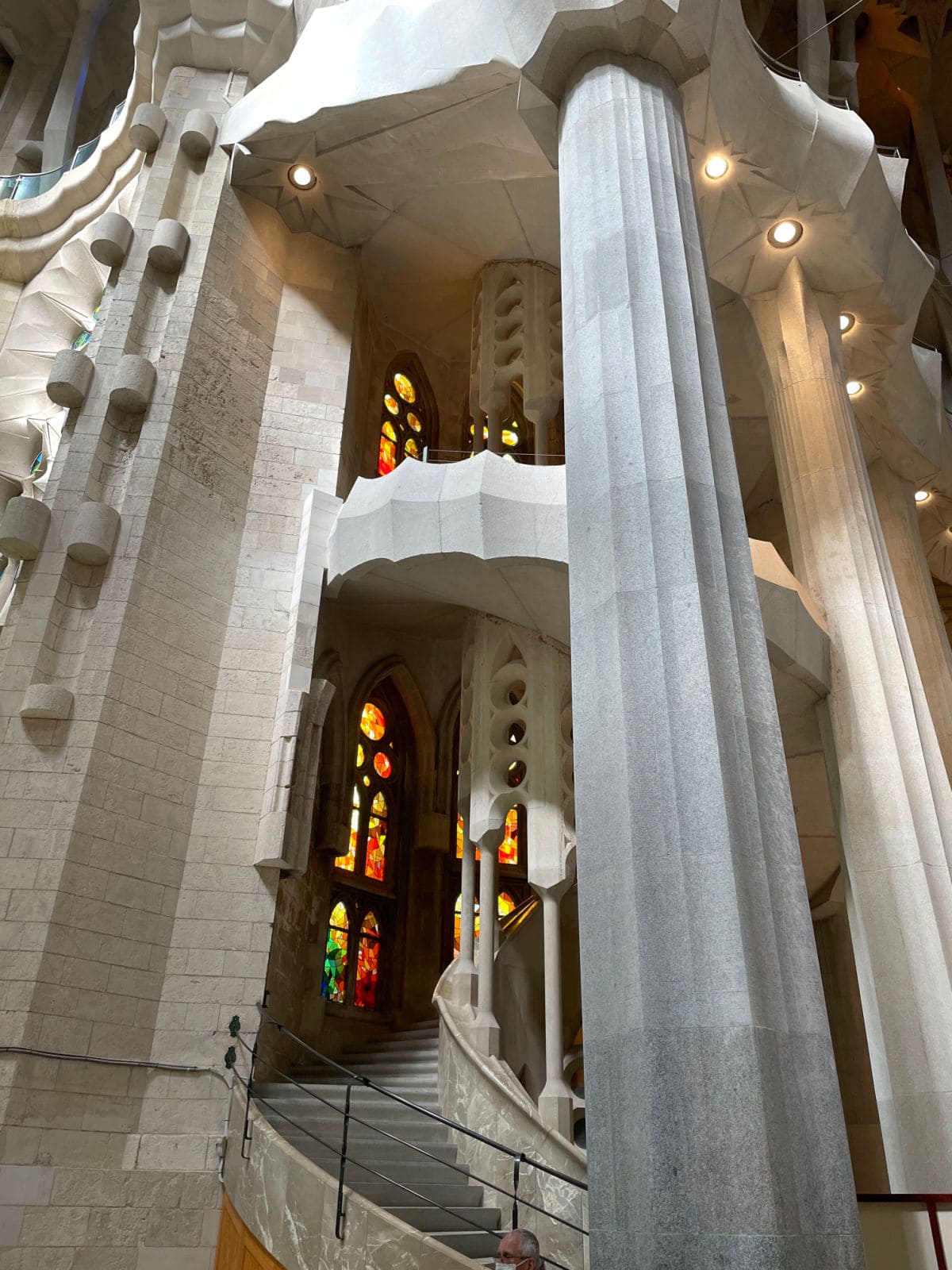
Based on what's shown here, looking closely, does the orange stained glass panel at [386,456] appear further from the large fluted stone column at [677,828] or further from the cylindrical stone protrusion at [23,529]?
the large fluted stone column at [677,828]

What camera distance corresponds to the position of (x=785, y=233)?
36.5 ft

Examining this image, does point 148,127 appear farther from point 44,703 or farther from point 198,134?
point 44,703

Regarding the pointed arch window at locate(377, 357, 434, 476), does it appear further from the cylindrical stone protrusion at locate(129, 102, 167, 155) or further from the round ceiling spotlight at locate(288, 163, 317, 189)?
the cylindrical stone protrusion at locate(129, 102, 167, 155)

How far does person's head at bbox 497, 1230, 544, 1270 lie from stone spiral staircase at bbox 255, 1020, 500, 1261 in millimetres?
2268

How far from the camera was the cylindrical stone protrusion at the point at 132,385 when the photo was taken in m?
10.2

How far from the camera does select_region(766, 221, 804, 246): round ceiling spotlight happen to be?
36.1ft

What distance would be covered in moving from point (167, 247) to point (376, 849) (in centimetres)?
849

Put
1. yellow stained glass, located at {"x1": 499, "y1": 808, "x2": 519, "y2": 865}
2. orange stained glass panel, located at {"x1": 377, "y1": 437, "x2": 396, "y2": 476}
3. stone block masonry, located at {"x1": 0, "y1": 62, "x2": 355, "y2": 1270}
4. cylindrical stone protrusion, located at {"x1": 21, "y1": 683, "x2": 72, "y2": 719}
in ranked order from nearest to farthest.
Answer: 1. stone block masonry, located at {"x1": 0, "y1": 62, "x2": 355, "y2": 1270}
2. cylindrical stone protrusion, located at {"x1": 21, "y1": 683, "x2": 72, "y2": 719}
3. orange stained glass panel, located at {"x1": 377, "y1": 437, "x2": 396, "y2": 476}
4. yellow stained glass, located at {"x1": 499, "y1": 808, "x2": 519, "y2": 865}

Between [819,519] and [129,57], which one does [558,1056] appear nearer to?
[819,519]

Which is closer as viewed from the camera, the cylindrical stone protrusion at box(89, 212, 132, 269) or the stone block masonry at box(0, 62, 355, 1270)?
the stone block masonry at box(0, 62, 355, 1270)

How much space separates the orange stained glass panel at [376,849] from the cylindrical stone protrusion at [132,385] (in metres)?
6.92

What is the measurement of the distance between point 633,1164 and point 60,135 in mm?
20166

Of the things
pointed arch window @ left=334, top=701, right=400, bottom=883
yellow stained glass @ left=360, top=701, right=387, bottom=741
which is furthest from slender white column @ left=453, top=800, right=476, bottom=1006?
yellow stained glass @ left=360, top=701, right=387, bottom=741

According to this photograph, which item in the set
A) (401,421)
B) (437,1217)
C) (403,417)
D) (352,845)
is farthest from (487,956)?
(403,417)
